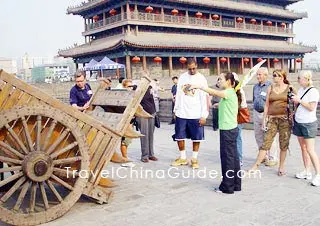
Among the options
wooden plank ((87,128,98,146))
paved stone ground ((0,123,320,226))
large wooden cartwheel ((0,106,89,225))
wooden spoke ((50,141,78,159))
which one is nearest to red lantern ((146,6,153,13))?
paved stone ground ((0,123,320,226))

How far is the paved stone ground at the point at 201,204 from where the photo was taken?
342 centimetres

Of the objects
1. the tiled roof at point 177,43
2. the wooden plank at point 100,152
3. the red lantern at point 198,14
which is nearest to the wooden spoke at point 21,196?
the wooden plank at point 100,152

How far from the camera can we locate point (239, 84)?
15.0ft

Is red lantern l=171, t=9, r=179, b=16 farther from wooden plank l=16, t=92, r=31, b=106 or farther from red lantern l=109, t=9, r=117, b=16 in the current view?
wooden plank l=16, t=92, r=31, b=106

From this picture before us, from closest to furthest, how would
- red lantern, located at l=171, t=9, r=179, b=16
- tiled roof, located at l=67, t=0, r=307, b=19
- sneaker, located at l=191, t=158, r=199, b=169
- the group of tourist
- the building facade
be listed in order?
the group of tourist → sneaker, located at l=191, t=158, r=199, b=169 → the building facade → red lantern, located at l=171, t=9, r=179, b=16 → tiled roof, located at l=67, t=0, r=307, b=19

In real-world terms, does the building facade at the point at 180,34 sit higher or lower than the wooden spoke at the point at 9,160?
higher

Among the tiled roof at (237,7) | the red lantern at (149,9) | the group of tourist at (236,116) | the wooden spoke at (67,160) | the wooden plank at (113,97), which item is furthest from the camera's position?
the tiled roof at (237,7)

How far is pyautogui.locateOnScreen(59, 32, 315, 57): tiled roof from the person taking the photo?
2492 centimetres

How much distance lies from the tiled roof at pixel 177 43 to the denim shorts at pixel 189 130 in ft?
59.1

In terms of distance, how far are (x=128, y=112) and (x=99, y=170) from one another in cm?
72

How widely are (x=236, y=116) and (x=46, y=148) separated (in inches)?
90.8

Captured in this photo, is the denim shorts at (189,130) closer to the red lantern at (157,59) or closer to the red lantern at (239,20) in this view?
the red lantern at (157,59)

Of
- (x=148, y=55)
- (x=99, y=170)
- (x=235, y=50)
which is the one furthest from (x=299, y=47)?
(x=99, y=170)

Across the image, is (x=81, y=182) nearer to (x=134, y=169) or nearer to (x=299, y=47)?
(x=134, y=169)
